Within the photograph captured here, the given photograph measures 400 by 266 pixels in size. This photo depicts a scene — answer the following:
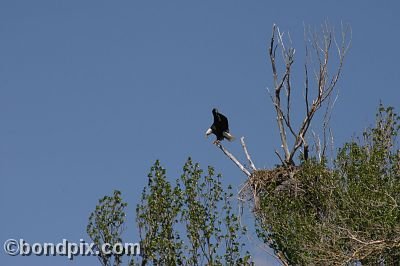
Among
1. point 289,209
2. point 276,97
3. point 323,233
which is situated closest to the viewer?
point 323,233

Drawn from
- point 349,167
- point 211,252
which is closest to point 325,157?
point 349,167

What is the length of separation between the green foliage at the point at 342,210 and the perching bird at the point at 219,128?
245cm

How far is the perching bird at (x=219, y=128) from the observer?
1077 inches

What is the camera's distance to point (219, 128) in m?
27.6

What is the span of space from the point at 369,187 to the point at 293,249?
1.76m

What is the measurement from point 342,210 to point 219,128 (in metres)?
4.67

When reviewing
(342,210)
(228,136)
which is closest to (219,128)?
(228,136)

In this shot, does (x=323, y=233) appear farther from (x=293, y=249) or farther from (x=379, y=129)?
(x=379, y=129)

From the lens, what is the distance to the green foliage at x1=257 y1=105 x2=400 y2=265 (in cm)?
2211

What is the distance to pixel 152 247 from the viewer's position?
81.1 ft

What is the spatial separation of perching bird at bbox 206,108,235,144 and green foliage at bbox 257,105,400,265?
96.5 inches

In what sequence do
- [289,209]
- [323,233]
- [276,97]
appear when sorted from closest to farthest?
1. [323,233]
2. [289,209]
3. [276,97]

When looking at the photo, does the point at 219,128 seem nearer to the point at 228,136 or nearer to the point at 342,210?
the point at 228,136

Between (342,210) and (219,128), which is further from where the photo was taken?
(219,128)
